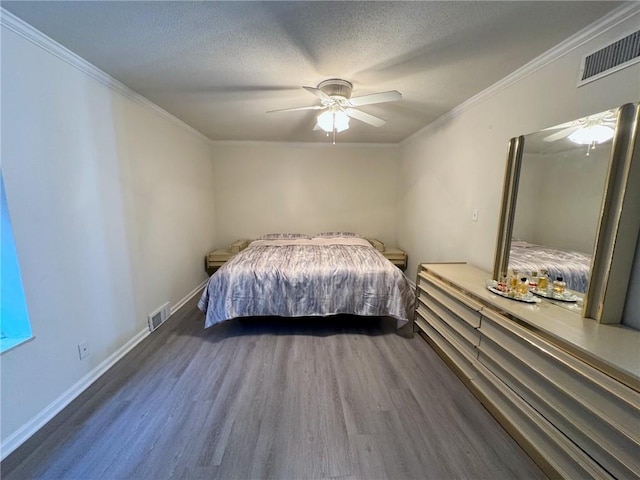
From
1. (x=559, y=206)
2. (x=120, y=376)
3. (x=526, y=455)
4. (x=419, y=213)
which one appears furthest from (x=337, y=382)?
(x=419, y=213)

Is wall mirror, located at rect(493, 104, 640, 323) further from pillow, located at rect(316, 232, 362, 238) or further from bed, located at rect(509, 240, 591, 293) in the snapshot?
pillow, located at rect(316, 232, 362, 238)

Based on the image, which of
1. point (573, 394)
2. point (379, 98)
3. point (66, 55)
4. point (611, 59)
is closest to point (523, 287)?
point (573, 394)

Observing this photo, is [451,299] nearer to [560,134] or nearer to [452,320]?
[452,320]

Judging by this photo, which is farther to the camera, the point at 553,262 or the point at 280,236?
the point at 280,236

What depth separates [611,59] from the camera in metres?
1.39

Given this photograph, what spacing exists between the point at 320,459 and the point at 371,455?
27 centimetres

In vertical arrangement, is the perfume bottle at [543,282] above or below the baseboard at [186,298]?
above

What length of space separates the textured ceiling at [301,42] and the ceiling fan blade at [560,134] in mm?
542

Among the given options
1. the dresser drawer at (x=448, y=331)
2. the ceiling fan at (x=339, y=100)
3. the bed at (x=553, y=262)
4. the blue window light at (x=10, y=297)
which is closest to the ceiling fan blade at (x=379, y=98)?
the ceiling fan at (x=339, y=100)

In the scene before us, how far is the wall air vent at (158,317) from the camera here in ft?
8.39

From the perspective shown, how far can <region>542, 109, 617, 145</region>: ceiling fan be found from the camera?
4.46ft

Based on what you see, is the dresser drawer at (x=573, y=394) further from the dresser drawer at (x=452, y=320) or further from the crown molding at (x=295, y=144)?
the crown molding at (x=295, y=144)

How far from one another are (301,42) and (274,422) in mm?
2348

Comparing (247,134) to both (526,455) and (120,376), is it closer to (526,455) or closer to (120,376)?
(120,376)
